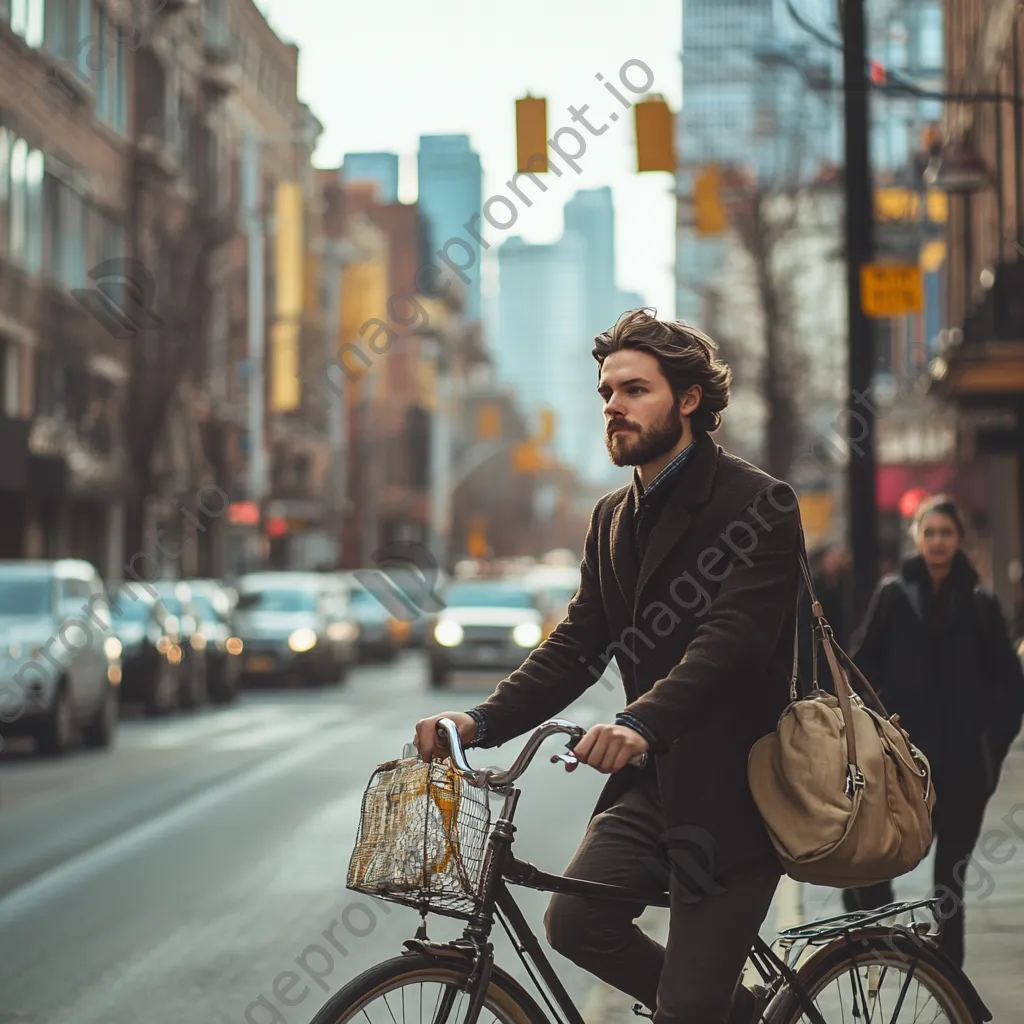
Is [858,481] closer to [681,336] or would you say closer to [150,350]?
[681,336]

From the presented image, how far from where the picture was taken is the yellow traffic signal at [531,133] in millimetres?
18688

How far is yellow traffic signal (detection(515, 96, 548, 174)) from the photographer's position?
1869 centimetres

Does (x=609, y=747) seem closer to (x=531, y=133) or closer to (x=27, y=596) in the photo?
(x=531, y=133)

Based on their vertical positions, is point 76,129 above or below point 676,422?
above

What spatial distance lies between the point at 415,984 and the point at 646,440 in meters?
1.17

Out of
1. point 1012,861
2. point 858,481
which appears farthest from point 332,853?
point 858,481

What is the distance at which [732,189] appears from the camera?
159 ft

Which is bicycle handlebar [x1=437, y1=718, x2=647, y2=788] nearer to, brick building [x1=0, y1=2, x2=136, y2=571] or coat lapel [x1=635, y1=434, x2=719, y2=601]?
coat lapel [x1=635, y1=434, x2=719, y2=601]

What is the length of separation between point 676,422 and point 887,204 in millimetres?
55179

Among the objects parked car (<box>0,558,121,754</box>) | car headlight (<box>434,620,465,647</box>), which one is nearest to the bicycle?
parked car (<box>0,558,121,754</box>)

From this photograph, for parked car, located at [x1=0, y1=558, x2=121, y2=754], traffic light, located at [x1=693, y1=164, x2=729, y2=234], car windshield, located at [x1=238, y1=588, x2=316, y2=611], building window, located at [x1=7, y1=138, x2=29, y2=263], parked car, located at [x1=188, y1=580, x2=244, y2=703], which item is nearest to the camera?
parked car, located at [x1=0, y1=558, x2=121, y2=754]

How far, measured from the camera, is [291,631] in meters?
34.6

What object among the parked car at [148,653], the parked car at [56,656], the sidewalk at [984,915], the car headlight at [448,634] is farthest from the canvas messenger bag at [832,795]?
the car headlight at [448,634]

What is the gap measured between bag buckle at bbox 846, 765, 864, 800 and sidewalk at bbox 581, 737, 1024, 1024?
3165mm
